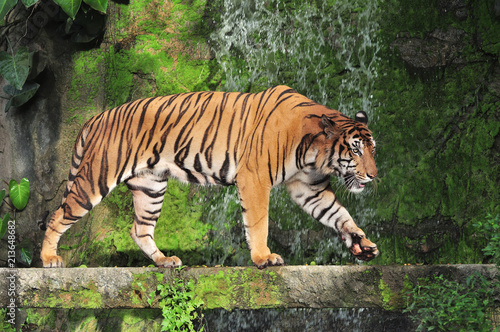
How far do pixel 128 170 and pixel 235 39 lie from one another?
76.5 inches

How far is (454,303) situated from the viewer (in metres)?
2.95

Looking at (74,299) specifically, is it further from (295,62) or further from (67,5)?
(295,62)

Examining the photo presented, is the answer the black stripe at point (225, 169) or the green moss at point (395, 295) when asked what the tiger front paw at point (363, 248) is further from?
the black stripe at point (225, 169)

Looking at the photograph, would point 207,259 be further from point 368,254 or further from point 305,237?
point 368,254

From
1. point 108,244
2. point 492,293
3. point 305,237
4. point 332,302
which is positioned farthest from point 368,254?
point 108,244

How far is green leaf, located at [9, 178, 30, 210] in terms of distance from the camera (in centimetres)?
473

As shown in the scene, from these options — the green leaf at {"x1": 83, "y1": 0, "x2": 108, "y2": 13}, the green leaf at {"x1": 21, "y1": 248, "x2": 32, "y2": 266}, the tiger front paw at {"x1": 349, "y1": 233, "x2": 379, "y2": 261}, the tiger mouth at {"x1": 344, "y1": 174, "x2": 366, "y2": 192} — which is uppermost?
the green leaf at {"x1": 83, "y1": 0, "x2": 108, "y2": 13}

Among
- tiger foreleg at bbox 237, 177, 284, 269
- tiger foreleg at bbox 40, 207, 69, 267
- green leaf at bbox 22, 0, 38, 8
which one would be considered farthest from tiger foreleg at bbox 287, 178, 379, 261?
green leaf at bbox 22, 0, 38, 8

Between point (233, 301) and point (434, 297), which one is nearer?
point (434, 297)

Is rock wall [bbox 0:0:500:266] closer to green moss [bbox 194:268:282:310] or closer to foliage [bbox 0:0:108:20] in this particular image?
foliage [bbox 0:0:108:20]

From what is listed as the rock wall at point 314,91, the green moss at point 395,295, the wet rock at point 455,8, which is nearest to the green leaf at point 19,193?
the rock wall at point 314,91

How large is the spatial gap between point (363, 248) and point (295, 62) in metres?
2.22

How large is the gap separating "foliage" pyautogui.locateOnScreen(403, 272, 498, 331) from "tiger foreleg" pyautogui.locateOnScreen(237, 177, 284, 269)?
0.95 meters

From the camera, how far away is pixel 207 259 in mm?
5020
